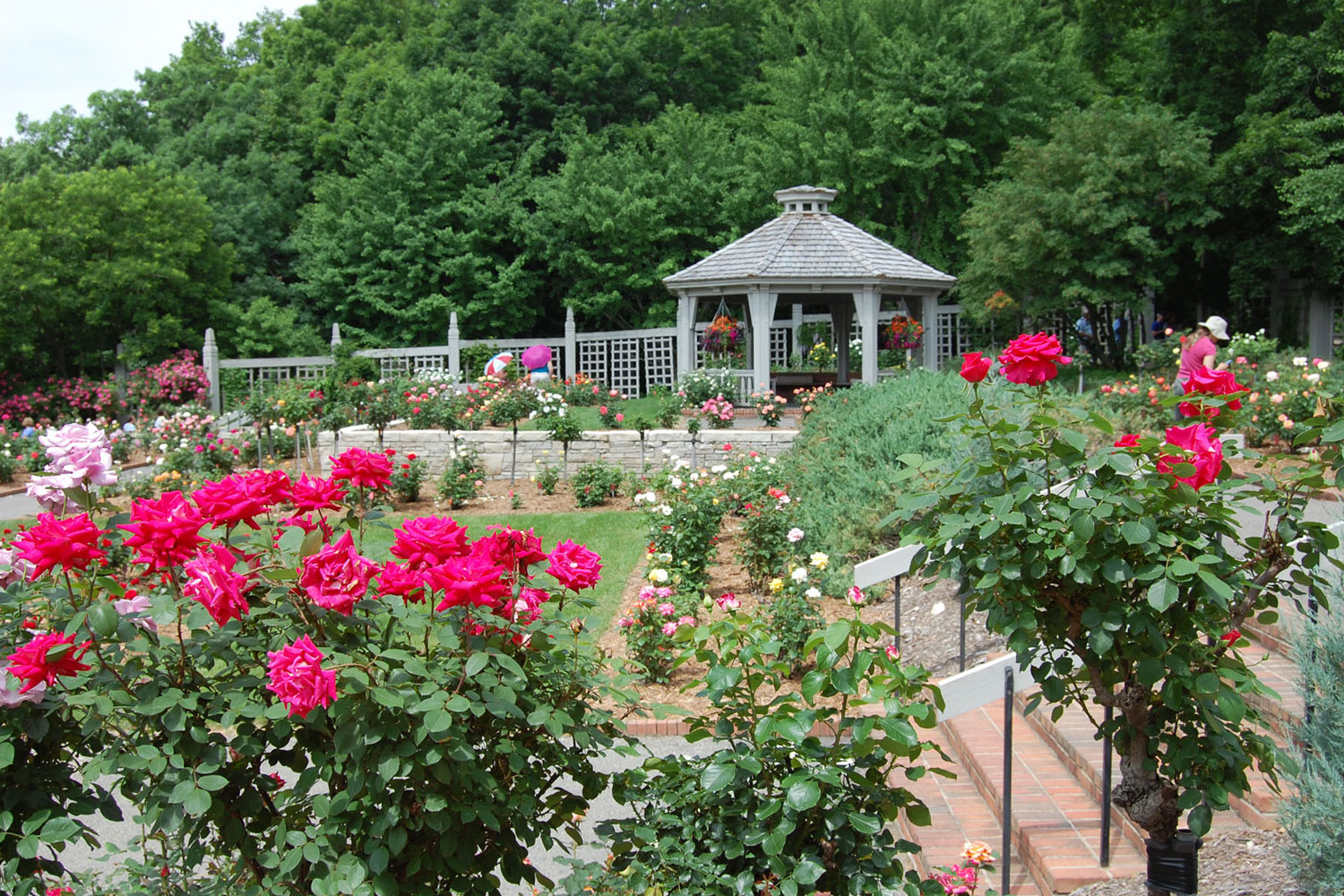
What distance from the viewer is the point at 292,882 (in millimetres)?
2568

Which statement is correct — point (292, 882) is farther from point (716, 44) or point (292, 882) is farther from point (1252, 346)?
point (716, 44)

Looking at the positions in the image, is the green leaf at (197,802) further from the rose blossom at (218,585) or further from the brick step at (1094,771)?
the brick step at (1094,771)

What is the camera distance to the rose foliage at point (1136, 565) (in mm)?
2445

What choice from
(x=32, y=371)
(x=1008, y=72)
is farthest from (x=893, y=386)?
(x=32, y=371)

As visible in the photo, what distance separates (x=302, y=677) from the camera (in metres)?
2.06

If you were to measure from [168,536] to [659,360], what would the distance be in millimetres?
20487

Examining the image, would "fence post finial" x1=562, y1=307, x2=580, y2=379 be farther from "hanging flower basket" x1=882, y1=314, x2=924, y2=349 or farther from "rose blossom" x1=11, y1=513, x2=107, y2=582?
"rose blossom" x1=11, y1=513, x2=107, y2=582

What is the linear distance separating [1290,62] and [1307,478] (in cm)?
1747

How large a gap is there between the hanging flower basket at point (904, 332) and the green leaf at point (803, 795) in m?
16.4

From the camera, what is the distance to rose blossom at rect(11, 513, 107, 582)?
2314 millimetres

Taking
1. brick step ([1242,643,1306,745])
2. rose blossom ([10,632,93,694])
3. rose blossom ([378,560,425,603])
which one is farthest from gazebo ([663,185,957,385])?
rose blossom ([10,632,93,694])

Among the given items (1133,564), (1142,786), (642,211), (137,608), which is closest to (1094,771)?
(1142,786)

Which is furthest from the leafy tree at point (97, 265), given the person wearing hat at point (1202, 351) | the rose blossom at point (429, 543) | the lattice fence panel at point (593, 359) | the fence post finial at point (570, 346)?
the rose blossom at point (429, 543)

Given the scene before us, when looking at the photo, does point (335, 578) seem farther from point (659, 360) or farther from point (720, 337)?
point (659, 360)
